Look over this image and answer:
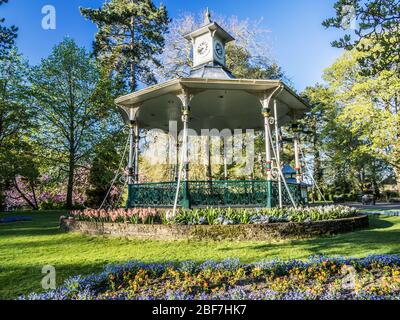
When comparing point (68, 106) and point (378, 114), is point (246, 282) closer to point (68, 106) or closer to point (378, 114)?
point (378, 114)

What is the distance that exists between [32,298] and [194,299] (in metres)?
2.04

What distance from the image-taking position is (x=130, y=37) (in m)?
26.0

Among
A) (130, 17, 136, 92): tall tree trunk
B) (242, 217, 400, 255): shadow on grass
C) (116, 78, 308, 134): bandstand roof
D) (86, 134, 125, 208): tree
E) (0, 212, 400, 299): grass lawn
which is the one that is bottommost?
(0, 212, 400, 299): grass lawn

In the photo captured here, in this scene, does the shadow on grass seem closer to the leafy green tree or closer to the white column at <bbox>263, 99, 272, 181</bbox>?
the white column at <bbox>263, 99, 272, 181</bbox>

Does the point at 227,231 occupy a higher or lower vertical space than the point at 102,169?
lower

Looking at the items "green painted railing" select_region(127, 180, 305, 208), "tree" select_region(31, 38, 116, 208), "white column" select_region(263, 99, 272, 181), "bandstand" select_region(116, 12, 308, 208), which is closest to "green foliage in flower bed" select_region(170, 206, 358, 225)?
"bandstand" select_region(116, 12, 308, 208)

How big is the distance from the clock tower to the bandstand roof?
1.46 meters

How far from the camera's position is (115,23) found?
82.6 ft

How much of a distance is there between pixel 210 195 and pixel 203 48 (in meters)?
6.76

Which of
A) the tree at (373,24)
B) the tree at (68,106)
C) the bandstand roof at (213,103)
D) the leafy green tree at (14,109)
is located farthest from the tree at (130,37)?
the tree at (373,24)

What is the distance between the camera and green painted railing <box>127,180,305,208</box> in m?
9.84

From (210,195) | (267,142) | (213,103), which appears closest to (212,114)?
(213,103)

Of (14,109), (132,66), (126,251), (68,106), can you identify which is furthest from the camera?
(132,66)

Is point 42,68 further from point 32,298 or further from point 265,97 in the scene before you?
point 32,298
